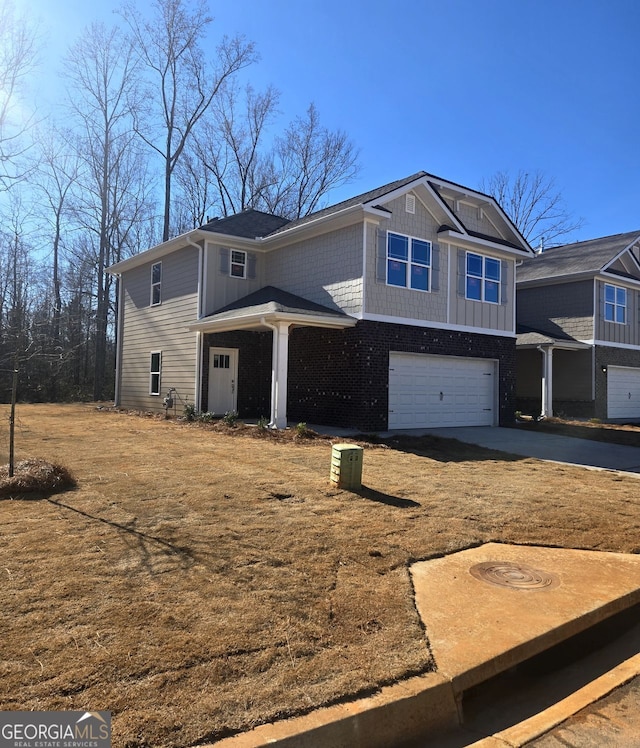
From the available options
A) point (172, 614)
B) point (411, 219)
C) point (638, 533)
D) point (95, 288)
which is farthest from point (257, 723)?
point (95, 288)

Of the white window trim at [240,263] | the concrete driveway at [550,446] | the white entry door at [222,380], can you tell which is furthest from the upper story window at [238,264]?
the concrete driveway at [550,446]

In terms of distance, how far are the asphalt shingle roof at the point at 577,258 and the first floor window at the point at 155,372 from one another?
14.2 metres

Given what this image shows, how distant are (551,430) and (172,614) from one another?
48.9ft

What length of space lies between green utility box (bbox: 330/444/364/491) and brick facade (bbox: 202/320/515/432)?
6.46m

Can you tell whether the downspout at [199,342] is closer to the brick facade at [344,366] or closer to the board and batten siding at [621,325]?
the brick facade at [344,366]

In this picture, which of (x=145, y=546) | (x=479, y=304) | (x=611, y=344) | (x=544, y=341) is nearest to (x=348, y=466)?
(x=145, y=546)

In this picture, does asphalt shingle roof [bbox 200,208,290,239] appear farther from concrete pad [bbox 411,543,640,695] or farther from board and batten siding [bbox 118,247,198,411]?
concrete pad [bbox 411,543,640,695]

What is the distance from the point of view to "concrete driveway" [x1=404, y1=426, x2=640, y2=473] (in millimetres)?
10656

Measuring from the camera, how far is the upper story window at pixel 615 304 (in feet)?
71.1

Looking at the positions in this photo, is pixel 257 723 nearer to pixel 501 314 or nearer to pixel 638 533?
pixel 638 533

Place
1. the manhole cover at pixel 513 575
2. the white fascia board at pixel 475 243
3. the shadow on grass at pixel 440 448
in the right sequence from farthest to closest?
the white fascia board at pixel 475 243, the shadow on grass at pixel 440 448, the manhole cover at pixel 513 575

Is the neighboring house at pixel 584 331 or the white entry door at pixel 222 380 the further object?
the neighboring house at pixel 584 331

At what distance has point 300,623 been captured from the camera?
11.1 ft

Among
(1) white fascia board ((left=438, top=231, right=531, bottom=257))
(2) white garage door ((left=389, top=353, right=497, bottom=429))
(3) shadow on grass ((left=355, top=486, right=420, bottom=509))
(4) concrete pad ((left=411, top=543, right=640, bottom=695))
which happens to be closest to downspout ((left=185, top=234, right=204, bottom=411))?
(2) white garage door ((left=389, top=353, right=497, bottom=429))
